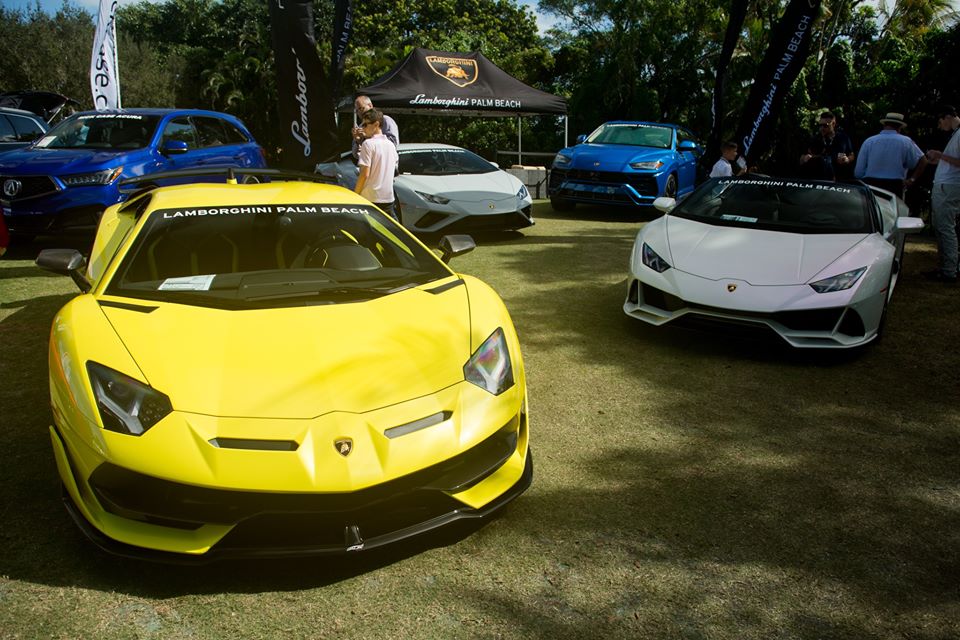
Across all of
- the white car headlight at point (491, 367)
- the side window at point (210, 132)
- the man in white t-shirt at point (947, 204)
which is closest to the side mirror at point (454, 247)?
the white car headlight at point (491, 367)

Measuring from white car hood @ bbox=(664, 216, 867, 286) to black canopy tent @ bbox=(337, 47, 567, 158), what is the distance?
1064 centimetres

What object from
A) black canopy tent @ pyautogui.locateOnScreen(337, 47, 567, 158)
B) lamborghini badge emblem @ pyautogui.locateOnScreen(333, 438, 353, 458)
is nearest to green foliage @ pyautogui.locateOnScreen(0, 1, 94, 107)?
black canopy tent @ pyautogui.locateOnScreen(337, 47, 567, 158)

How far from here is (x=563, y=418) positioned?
3.93m

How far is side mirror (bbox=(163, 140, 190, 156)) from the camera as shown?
8188 millimetres

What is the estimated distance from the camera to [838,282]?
471 cm

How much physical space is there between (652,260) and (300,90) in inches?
227

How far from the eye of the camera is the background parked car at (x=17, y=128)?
35.2ft

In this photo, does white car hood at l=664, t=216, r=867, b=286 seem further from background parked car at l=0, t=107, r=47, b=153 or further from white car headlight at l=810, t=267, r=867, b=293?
background parked car at l=0, t=107, r=47, b=153

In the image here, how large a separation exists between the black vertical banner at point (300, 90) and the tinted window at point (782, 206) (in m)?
5.24

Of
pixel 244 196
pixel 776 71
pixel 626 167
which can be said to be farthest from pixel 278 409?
pixel 626 167

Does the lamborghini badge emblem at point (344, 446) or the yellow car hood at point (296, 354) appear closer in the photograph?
the lamborghini badge emblem at point (344, 446)

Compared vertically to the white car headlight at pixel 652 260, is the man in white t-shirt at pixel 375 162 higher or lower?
higher

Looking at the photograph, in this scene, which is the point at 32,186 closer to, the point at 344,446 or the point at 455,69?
the point at 344,446

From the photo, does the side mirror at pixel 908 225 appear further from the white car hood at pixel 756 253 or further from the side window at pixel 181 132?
the side window at pixel 181 132
